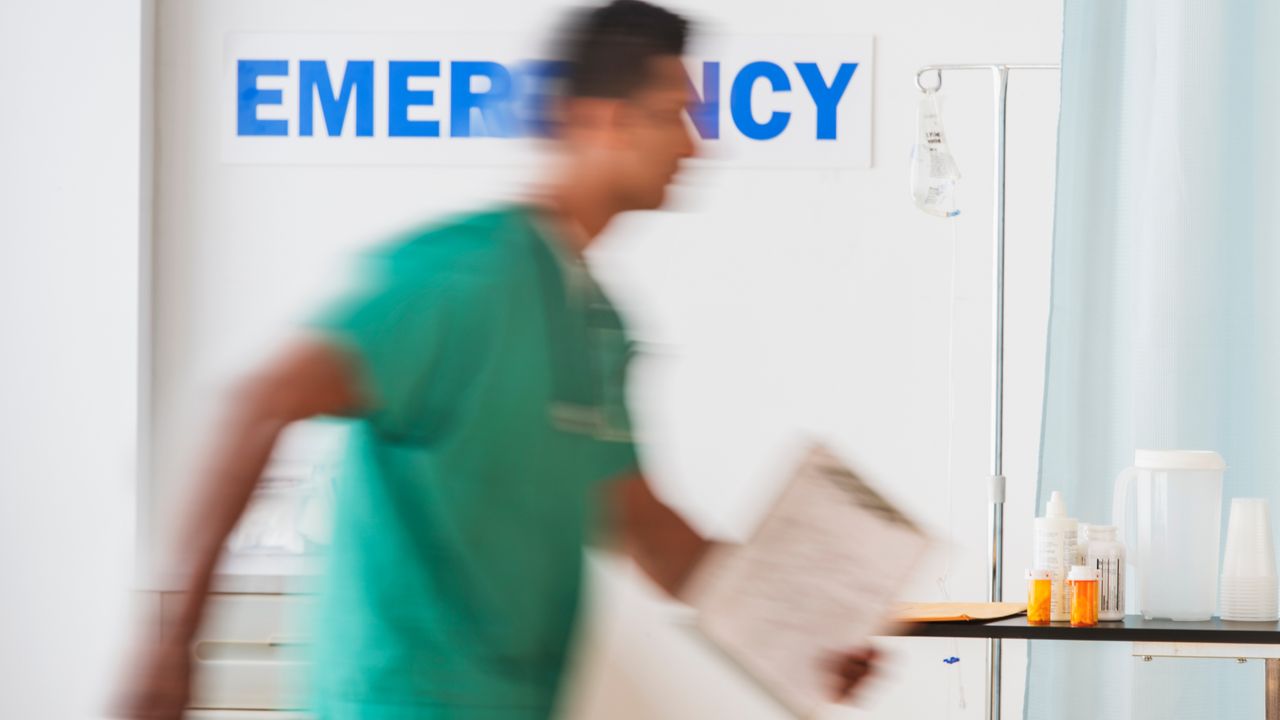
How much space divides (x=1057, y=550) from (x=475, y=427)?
1.20 m

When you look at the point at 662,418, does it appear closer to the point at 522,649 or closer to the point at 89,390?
the point at 89,390

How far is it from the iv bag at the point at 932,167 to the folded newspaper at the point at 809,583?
1.10 metres

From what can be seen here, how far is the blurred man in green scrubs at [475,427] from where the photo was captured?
0.89 m

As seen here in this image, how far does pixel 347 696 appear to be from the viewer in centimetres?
97

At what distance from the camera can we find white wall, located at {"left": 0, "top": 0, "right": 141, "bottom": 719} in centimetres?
274

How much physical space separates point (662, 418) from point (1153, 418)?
1.09m

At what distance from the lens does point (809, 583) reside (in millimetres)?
1188

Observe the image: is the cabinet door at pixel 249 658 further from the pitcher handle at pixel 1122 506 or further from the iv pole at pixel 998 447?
the pitcher handle at pixel 1122 506

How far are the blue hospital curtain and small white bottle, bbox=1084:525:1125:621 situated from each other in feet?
0.54

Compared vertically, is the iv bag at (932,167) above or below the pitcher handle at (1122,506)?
above

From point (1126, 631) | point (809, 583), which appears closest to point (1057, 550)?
point (1126, 631)

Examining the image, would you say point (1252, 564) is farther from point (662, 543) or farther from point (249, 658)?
point (249, 658)

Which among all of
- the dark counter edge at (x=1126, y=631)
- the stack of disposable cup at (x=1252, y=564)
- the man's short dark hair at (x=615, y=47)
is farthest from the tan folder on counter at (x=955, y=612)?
the man's short dark hair at (x=615, y=47)

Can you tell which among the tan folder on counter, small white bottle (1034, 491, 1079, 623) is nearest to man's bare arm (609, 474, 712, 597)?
the tan folder on counter
